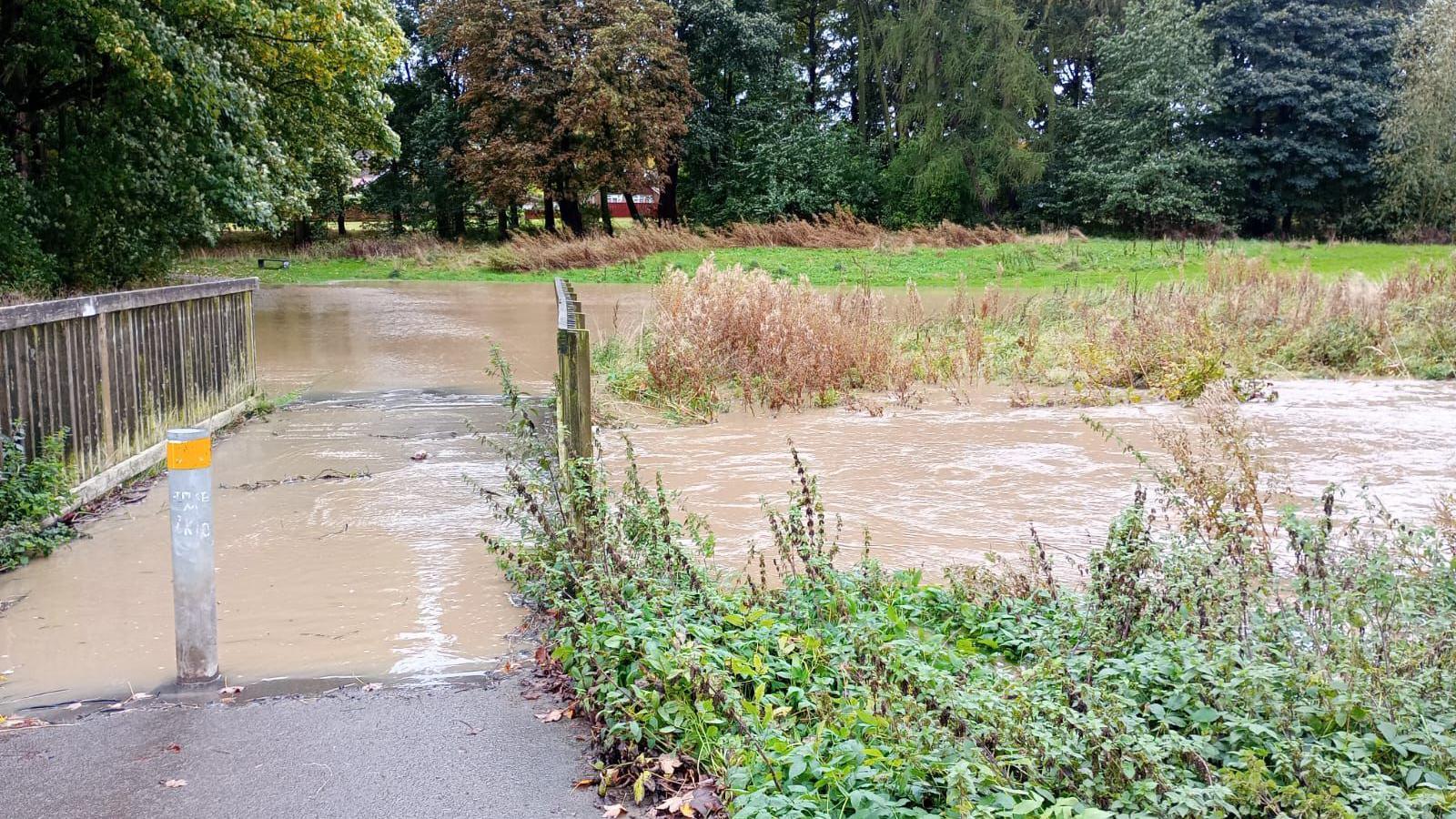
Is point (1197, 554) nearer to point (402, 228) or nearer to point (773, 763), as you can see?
point (773, 763)

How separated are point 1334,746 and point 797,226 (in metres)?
37.5

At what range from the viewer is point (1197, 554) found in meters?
5.10

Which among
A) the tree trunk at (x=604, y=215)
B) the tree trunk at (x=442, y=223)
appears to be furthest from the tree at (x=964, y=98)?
the tree trunk at (x=442, y=223)

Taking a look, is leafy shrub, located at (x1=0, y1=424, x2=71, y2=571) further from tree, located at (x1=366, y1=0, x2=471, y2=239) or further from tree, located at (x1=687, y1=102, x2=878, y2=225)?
tree, located at (x1=366, y1=0, x2=471, y2=239)

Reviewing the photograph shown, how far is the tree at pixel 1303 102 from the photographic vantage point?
45125 millimetres

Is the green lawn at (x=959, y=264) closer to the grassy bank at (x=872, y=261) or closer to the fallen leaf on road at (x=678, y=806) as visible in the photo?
the grassy bank at (x=872, y=261)

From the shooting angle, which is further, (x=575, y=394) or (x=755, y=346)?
(x=755, y=346)

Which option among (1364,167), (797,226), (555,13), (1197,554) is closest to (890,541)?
(1197,554)

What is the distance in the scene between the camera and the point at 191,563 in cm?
510

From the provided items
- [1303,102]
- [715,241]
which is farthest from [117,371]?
[1303,102]

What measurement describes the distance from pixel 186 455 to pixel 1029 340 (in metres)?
12.5

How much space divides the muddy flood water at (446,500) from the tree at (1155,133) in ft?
104

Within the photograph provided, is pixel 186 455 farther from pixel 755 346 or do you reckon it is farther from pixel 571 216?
pixel 571 216

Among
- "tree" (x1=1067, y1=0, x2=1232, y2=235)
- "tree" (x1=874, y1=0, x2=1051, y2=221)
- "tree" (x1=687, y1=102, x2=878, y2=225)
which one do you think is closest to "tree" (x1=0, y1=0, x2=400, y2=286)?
"tree" (x1=687, y1=102, x2=878, y2=225)
